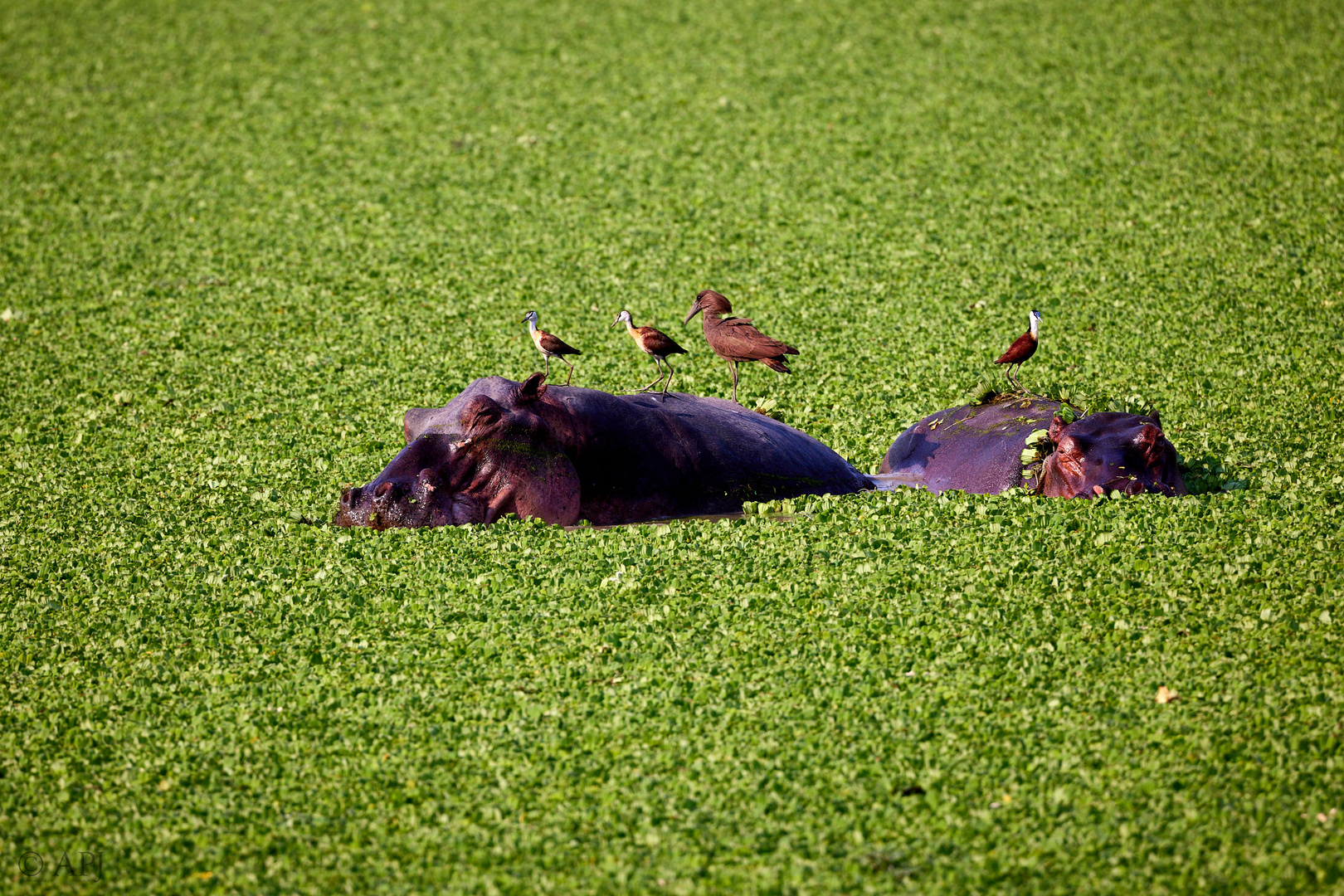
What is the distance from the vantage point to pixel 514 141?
37.5ft

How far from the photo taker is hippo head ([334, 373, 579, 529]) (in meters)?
5.10

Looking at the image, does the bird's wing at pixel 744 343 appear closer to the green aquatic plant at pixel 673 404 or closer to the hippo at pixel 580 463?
the hippo at pixel 580 463

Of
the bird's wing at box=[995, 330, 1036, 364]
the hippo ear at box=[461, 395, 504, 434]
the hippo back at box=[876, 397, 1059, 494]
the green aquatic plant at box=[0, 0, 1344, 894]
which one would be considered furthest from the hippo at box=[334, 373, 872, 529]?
the bird's wing at box=[995, 330, 1036, 364]

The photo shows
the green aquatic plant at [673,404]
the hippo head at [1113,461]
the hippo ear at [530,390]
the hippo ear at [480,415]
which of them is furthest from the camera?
the hippo head at [1113,461]

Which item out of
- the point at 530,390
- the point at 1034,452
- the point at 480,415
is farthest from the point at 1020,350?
the point at 480,415

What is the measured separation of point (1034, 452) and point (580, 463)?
7.02 feet

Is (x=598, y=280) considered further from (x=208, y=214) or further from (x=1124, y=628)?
(x=1124, y=628)

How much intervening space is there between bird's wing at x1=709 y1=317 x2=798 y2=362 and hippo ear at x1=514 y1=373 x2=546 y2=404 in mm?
1124

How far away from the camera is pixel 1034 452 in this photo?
573 cm

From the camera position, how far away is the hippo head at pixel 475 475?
5.10m

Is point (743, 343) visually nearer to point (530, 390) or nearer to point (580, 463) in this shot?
point (580, 463)

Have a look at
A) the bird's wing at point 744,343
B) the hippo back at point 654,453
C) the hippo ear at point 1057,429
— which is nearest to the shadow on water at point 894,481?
the hippo back at point 654,453

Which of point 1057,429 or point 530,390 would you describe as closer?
point 530,390

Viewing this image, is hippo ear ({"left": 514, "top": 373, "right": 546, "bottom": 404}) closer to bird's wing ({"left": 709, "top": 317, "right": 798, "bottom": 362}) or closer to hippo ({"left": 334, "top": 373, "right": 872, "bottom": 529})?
hippo ({"left": 334, "top": 373, "right": 872, "bottom": 529})
